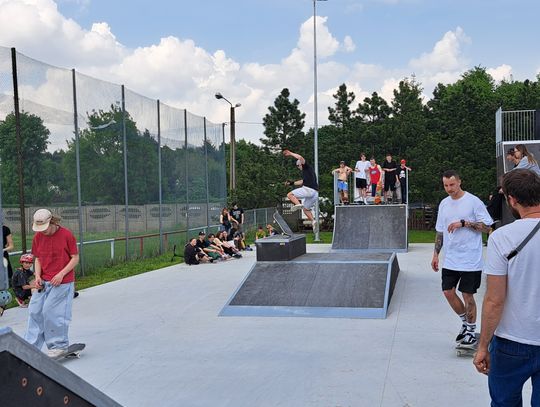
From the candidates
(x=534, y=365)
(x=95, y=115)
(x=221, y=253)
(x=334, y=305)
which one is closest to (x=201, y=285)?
(x=334, y=305)

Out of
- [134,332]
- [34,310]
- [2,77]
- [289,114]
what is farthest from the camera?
[289,114]

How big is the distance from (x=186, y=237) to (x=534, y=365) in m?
20.5

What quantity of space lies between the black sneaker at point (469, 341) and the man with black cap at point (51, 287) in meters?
4.32

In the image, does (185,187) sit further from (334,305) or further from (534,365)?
(534,365)

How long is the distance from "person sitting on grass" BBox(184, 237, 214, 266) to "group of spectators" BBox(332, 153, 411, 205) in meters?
6.31

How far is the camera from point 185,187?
2341cm

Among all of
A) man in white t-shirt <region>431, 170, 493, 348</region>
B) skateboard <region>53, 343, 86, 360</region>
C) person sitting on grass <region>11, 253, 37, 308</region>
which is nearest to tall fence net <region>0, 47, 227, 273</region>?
person sitting on grass <region>11, 253, 37, 308</region>

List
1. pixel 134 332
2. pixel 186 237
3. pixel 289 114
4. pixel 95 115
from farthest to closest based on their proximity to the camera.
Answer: pixel 289 114, pixel 186 237, pixel 95 115, pixel 134 332

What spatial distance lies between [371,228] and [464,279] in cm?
1308

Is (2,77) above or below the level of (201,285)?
above

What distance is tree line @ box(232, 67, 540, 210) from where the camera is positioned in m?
34.9

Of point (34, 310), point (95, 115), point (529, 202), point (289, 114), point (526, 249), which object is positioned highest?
point (289, 114)

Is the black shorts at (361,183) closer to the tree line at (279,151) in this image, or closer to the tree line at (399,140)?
the tree line at (279,151)

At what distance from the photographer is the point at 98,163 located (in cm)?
1678
